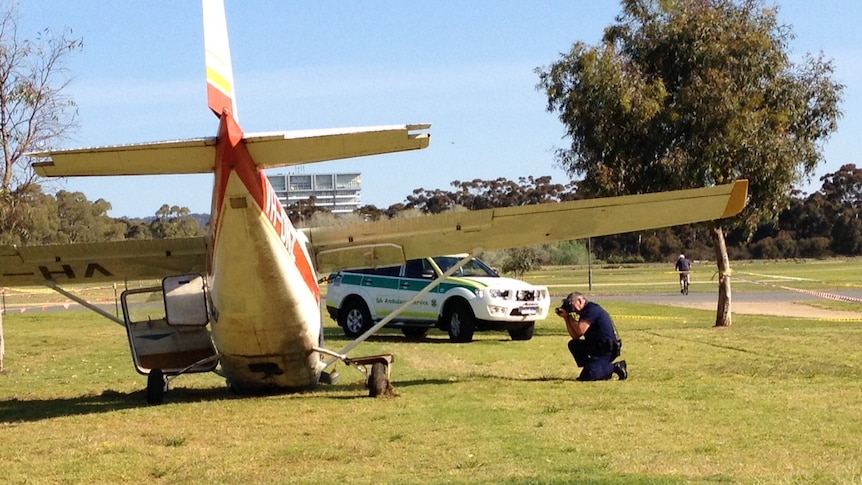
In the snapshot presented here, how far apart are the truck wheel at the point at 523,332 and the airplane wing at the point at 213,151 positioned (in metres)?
14.1

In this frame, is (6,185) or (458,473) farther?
(6,185)

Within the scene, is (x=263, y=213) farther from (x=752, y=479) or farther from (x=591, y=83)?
(x=591, y=83)

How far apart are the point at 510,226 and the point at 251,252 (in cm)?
384

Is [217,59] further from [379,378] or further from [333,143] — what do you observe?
[379,378]

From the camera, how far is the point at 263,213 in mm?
10500

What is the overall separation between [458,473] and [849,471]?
2.64 meters

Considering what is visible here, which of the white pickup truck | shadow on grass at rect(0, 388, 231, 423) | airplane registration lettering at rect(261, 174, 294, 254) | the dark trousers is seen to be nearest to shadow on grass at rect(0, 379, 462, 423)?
shadow on grass at rect(0, 388, 231, 423)

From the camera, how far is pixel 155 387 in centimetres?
1282

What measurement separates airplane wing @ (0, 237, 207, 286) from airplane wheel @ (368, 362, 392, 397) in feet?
8.40

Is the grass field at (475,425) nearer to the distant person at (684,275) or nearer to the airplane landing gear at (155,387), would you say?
the airplane landing gear at (155,387)

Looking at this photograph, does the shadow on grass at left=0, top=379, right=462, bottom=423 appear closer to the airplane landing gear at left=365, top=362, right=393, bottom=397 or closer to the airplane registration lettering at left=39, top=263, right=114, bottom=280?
the airplane landing gear at left=365, top=362, right=393, bottom=397

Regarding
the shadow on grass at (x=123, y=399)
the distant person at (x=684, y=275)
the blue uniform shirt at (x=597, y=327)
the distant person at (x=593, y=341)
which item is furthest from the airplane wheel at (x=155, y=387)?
the distant person at (x=684, y=275)

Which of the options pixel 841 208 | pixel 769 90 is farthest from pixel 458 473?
pixel 841 208

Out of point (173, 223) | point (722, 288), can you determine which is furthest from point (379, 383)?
point (173, 223)
